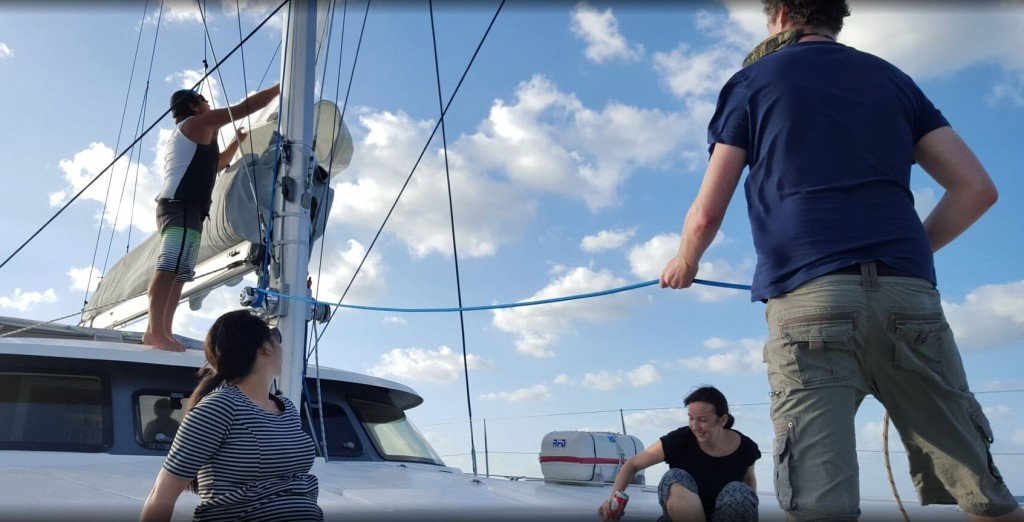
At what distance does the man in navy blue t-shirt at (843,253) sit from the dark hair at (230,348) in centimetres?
121

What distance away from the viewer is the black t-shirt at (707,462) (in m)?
3.55

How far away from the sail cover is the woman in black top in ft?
7.90

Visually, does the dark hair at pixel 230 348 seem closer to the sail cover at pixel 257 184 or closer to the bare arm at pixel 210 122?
the sail cover at pixel 257 184

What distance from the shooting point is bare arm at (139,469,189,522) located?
7.12 ft

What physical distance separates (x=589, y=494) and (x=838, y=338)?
7.86ft

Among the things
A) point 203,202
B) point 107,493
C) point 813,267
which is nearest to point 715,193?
point 813,267

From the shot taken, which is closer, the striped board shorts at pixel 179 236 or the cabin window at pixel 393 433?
the striped board shorts at pixel 179 236

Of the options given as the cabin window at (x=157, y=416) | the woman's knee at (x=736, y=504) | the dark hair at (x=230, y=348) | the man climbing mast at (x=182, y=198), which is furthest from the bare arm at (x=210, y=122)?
the woman's knee at (x=736, y=504)

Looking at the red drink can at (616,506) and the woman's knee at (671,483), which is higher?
the woman's knee at (671,483)

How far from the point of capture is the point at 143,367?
175 inches

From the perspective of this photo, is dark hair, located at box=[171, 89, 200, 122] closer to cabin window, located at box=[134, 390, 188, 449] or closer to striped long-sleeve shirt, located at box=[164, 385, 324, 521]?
cabin window, located at box=[134, 390, 188, 449]

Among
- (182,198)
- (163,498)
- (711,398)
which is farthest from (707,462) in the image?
(182,198)

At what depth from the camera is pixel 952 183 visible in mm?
2059

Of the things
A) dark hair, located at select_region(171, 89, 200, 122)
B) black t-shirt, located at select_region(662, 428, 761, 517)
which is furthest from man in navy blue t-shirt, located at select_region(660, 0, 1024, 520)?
dark hair, located at select_region(171, 89, 200, 122)
